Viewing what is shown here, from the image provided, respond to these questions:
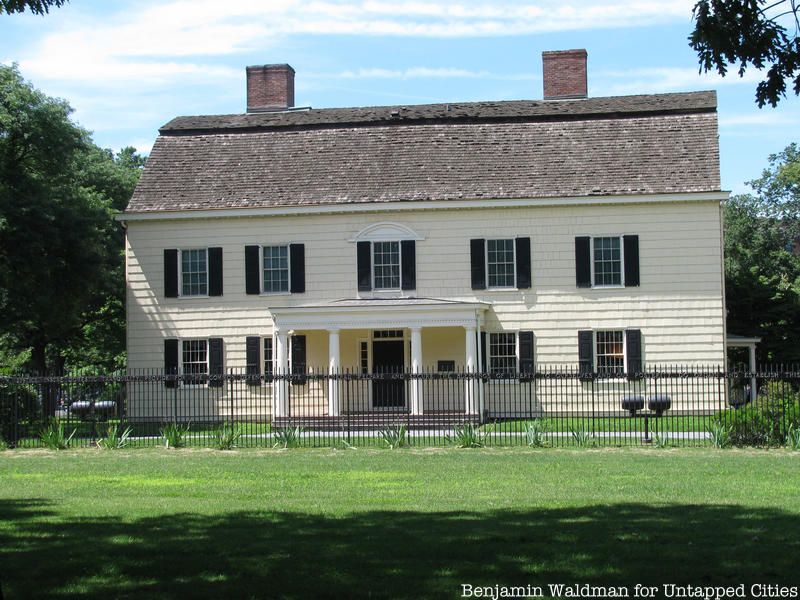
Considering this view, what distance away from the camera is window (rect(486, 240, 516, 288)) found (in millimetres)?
31797

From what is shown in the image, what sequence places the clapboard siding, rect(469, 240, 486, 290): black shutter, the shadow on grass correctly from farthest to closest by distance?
rect(469, 240, 486, 290): black shutter, the clapboard siding, the shadow on grass

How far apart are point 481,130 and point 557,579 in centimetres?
2640

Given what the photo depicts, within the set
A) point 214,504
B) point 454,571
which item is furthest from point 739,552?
point 214,504

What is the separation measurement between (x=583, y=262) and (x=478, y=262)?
2.99m

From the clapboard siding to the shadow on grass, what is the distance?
1894 cm

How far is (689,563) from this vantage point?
9.12 meters

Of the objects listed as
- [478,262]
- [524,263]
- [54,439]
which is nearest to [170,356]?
[478,262]

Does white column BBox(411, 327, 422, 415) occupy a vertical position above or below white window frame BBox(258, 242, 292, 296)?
below

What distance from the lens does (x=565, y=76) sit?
116 feet

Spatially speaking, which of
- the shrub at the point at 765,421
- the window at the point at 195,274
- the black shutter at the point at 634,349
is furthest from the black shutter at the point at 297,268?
the shrub at the point at 765,421

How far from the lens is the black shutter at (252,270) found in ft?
107

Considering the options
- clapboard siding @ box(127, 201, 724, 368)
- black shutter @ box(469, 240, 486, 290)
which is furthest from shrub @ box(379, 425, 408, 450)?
black shutter @ box(469, 240, 486, 290)

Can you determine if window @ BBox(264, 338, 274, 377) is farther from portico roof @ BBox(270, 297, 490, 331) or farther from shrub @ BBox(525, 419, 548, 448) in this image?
shrub @ BBox(525, 419, 548, 448)

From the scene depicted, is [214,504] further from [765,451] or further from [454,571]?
[765,451]
